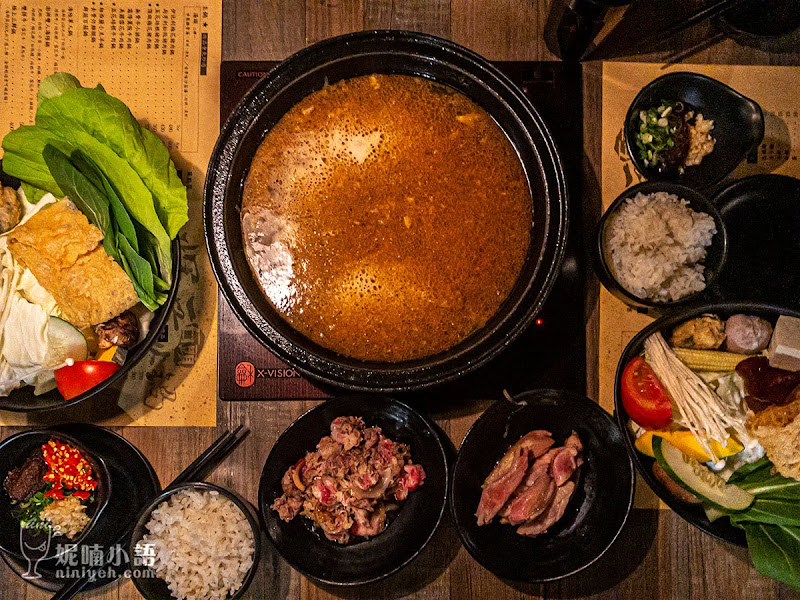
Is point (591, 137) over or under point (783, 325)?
over

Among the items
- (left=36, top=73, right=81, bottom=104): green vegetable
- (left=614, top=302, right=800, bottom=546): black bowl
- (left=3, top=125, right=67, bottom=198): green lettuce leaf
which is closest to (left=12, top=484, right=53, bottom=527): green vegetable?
(left=3, top=125, right=67, bottom=198): green lettuce leaf

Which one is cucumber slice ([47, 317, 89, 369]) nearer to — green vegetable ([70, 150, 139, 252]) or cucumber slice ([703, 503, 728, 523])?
green vegetable ([70, 150, 139, 252])

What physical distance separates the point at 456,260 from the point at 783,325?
126 cm

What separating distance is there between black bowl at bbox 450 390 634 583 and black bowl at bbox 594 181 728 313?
471 mm

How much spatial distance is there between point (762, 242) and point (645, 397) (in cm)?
90

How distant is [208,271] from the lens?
8.28ft

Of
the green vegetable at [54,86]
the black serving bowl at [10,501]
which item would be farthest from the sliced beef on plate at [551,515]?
the green vegetable at [54,86]

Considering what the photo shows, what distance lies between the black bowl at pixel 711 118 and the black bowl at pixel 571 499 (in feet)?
3.50

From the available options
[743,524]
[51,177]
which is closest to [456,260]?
[743,524]

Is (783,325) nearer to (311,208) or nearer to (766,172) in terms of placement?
(766,172)

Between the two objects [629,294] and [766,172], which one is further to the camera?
[766,172]

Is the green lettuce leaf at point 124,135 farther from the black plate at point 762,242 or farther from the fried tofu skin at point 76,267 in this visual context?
the black plate at point 762,242

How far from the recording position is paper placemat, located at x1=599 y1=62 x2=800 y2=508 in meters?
2.54

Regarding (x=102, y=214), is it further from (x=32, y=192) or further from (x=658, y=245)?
(x=658, y=245)
